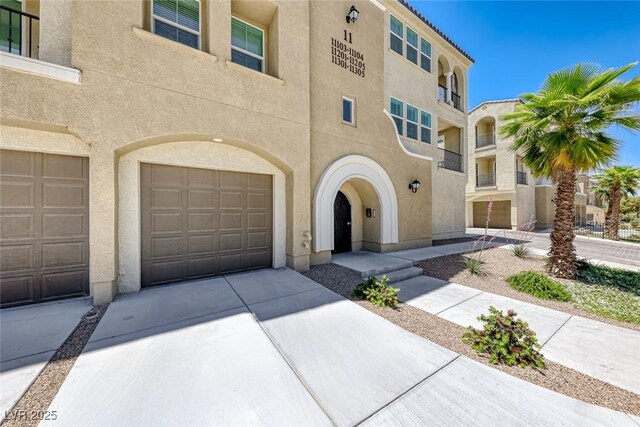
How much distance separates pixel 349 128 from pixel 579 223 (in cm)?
3602

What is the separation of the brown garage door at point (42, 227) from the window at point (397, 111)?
1117cm

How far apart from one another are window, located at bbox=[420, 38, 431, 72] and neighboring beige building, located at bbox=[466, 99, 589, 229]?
10799 millimetres

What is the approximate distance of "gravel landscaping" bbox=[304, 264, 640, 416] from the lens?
264cm

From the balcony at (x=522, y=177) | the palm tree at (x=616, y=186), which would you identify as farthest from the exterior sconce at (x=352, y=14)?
the palm tree at (x=616, y=186)

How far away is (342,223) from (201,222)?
5423 millimetres

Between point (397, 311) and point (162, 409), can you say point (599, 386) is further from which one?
point (162, 409)

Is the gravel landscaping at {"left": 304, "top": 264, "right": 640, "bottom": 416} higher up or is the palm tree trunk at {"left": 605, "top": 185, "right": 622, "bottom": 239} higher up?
the palm tree trunk at {"left": 605, "top": 185, "right": 622, "bottom": 239}

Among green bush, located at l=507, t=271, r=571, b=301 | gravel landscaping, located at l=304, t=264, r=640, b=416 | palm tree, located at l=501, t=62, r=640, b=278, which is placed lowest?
gravel landscaping, located at l=304, t=264, r=640, b=416

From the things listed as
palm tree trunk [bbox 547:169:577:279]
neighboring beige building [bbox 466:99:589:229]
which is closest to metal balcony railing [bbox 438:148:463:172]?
palm tree trunk [bbox 547:169:577:279]

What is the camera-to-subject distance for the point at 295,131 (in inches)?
271

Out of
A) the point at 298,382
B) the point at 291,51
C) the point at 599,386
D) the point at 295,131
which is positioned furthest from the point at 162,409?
the point at 291,51

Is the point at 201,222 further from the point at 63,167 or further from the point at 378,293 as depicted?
the point at 378,293

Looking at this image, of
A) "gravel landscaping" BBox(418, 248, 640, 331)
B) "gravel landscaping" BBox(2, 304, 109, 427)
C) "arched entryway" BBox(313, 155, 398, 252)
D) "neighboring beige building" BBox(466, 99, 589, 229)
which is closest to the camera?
"gravel landscaping" BBox(2, 304, 109, 427)

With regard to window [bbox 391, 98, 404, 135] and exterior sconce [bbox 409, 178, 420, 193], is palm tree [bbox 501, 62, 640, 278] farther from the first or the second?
window [bbox 391, 98, 404, 135]
